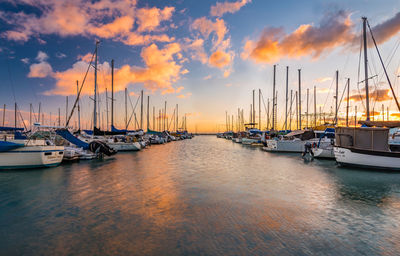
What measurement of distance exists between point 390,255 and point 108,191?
1105 cm

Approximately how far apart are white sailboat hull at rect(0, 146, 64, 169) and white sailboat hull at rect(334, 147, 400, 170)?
25.3m

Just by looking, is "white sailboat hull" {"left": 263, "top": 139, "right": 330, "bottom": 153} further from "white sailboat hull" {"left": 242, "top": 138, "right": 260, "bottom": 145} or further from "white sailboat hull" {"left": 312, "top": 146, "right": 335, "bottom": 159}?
"white sailboat hull" {"left": 242, "top": 138, "right": 260, "bottom": 145}

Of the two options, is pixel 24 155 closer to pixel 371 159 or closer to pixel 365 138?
pixel 365 138

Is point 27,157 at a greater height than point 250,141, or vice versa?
point 27,157

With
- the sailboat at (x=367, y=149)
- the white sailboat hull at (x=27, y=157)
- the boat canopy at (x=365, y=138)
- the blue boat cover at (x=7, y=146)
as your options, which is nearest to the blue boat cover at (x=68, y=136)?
the white sailboat hull at (x=27, y=157)

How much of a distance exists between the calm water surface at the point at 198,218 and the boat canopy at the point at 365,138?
4661 mm

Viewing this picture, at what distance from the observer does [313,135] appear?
30.8m

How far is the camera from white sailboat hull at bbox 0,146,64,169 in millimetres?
15936

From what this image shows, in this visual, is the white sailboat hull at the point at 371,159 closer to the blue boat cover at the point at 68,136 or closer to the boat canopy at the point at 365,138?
the boat canopy at the point at 365,138

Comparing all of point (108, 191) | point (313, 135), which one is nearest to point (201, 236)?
point (108, 191)

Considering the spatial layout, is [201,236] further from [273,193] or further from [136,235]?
[273,193]

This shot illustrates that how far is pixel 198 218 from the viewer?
279 inches

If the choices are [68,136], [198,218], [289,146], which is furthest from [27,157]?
[289,146]

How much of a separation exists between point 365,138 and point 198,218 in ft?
54.7
